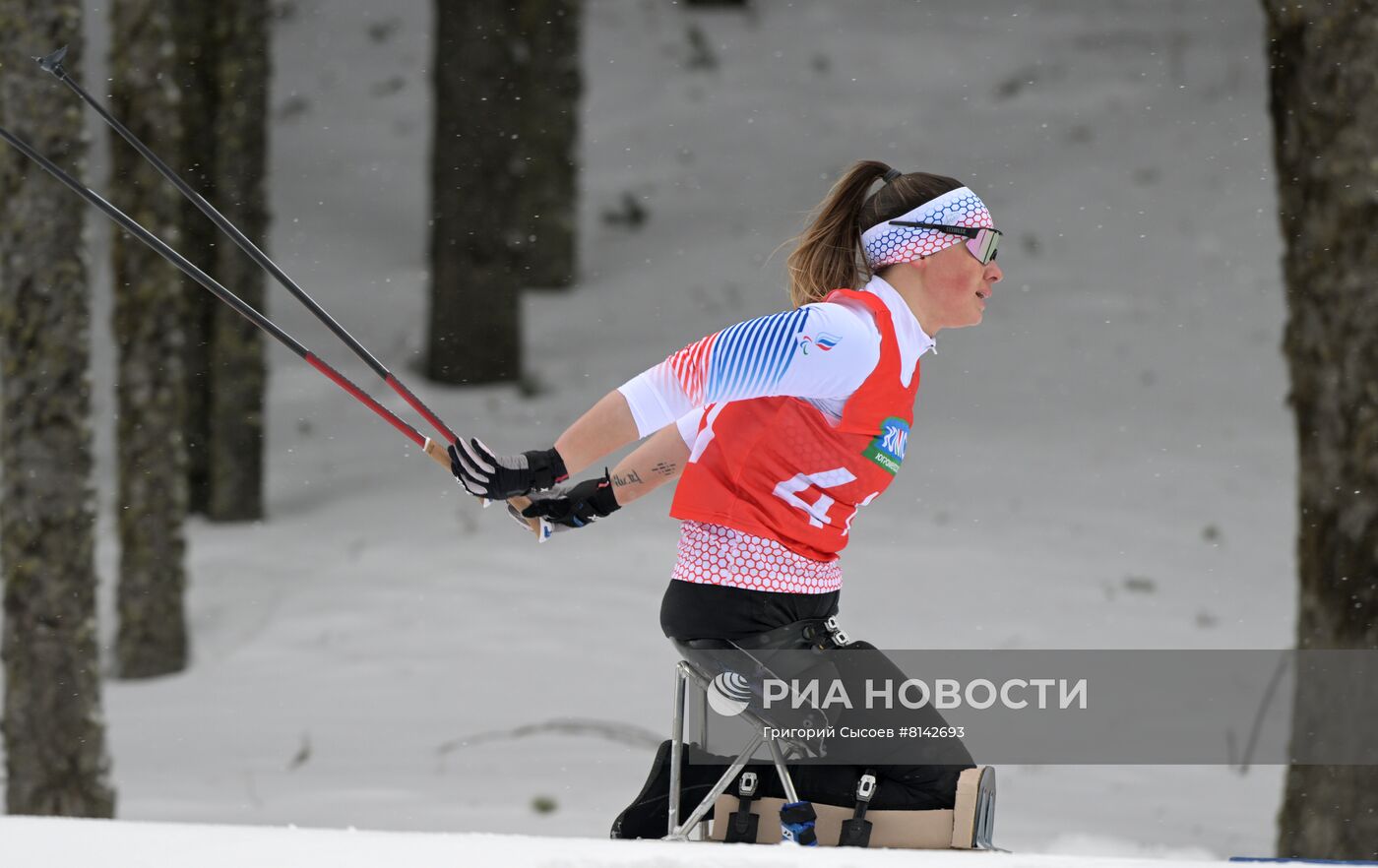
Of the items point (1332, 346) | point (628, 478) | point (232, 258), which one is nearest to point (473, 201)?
point (232, 258)

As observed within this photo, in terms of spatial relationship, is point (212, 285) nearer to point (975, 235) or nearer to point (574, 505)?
point (574, 505)

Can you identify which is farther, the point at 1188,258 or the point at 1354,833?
the point at 1188,258

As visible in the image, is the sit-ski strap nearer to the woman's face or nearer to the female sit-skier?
the female sit-skier

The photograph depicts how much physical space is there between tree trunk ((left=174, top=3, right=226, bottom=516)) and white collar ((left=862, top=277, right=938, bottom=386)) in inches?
294

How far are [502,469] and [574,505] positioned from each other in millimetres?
366

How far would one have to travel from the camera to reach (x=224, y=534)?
966cm

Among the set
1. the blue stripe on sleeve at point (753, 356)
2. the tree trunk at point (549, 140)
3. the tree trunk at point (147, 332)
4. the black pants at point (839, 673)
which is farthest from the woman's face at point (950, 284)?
the tree trunk at point (549, 140)

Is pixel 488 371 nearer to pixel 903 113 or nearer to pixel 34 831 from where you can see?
pixel 903 113

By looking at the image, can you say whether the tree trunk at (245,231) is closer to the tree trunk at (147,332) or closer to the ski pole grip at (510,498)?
the tree trunk at (147,332)

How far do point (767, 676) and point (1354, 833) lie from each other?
273 centimetres

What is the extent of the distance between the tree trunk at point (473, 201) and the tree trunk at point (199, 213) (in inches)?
69.6

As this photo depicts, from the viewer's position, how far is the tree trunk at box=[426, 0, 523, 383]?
11.1m

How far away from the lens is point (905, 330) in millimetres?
2867

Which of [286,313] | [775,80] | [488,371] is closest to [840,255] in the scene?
[488,371]
